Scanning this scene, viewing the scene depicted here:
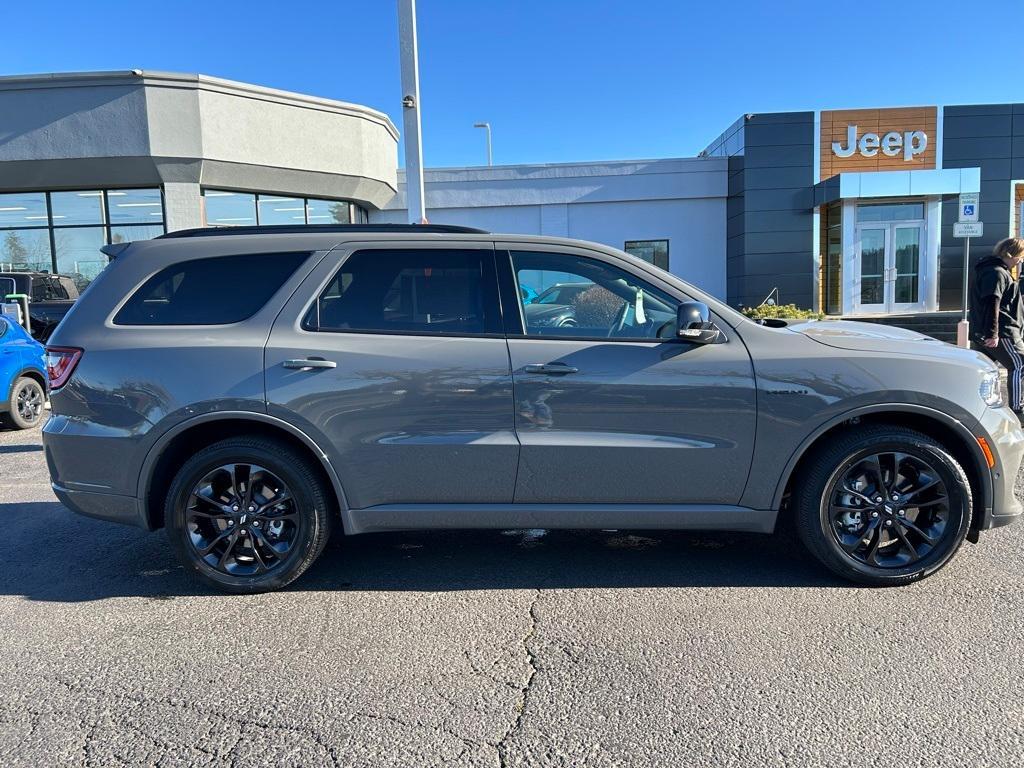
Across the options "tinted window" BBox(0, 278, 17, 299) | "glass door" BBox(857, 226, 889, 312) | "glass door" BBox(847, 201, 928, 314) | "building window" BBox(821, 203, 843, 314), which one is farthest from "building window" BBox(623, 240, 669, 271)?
"tinted window" BBox(0, 278, 17, 299)

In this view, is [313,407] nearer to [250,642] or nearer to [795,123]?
[250,642]

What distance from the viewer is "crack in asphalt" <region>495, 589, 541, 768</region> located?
2516 mm

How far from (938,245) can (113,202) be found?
2125 centimetres

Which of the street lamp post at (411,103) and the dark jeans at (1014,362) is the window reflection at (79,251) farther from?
the dark jeans at (1014,362)

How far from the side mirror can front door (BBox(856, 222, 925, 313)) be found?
18.3 m

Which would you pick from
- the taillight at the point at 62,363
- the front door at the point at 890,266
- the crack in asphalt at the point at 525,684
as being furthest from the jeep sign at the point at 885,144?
the taillight at the point at 62,363

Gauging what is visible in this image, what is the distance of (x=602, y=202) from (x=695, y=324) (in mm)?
18074

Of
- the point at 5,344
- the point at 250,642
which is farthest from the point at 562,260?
the point at 5,344

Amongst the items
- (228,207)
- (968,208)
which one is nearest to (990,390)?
(968,208)

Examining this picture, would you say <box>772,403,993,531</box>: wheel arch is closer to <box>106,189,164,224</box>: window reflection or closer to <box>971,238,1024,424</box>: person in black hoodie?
<box>971,238,1024,424</box>: person in black hoodie

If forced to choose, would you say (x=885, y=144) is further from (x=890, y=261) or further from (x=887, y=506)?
(x=887, y=506)

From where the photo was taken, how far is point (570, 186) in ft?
67.7

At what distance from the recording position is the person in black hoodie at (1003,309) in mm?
7180

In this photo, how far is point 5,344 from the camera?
8.46 m
